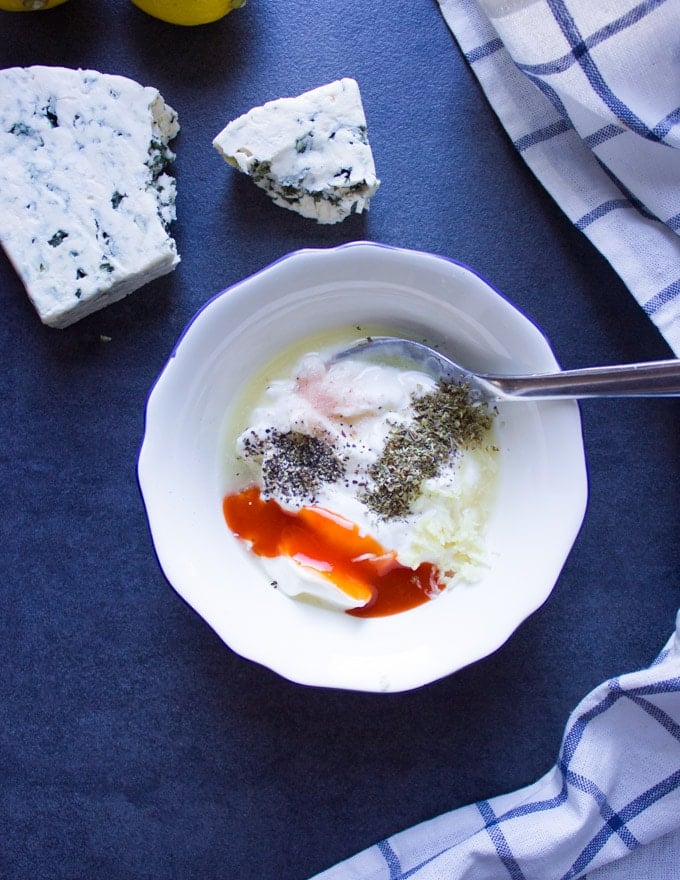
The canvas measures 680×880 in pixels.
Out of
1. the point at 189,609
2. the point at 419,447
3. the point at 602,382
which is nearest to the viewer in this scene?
the point at 602,382

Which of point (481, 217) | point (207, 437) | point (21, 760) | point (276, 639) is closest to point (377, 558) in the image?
point (276, 639)

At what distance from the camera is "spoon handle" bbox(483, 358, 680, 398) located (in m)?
1.39

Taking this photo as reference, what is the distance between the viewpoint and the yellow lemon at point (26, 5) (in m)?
1.56

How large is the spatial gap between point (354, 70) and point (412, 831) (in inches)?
64.0

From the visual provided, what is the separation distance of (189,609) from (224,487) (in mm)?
272

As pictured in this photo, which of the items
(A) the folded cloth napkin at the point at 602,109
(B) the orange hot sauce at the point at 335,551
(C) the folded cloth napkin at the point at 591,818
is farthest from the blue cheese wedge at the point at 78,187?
(C) the folded cloth napkin at the point at 591,818

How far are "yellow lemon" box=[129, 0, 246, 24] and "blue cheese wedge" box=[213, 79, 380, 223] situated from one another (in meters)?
0.20

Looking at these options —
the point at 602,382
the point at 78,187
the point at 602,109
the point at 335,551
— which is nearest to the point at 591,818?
the point at 335,551

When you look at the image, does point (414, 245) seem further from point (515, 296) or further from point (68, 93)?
point (68, 93)

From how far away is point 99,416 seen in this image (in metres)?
1.66

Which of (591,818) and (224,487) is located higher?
(224,487)

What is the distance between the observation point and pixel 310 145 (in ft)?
5.31

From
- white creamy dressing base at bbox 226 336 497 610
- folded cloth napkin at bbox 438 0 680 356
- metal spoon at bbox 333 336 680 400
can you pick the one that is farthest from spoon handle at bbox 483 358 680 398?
folded cloth napkin at bbox 438 0 680 356

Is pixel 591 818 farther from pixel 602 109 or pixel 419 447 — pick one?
pixel 602 109
